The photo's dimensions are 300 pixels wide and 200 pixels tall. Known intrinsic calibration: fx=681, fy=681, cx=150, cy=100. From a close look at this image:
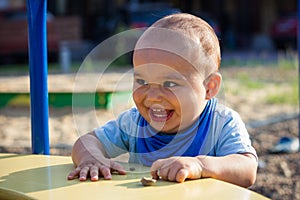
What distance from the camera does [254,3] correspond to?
2127 cm

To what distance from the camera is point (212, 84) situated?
1.87m

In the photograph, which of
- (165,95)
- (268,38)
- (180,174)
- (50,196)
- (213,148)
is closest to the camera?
(50,196)

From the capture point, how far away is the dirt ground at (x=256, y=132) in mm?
4154

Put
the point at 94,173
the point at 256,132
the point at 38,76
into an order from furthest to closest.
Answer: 1. the point at 256,132
2. the point at 38,76
3. the point at 94,173

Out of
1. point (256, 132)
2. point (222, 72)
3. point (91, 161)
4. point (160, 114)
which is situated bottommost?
point (222, 72)

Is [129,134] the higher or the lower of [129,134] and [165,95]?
the lower

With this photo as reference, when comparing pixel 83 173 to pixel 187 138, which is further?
pixel 187 138

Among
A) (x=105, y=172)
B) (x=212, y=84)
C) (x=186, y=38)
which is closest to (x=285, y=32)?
(x=212, y=84)

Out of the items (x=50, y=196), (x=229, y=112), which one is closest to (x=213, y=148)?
(x=229, y=112)

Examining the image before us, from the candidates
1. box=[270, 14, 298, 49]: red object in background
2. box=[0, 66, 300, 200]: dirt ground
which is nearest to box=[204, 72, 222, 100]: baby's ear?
box=[0, 66, 300, 200]: dirt ground

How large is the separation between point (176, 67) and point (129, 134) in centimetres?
36

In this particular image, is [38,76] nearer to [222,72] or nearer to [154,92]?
[154,92]

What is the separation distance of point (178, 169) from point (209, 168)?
96 millimetres

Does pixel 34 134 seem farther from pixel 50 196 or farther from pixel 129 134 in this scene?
pixel 50 196
